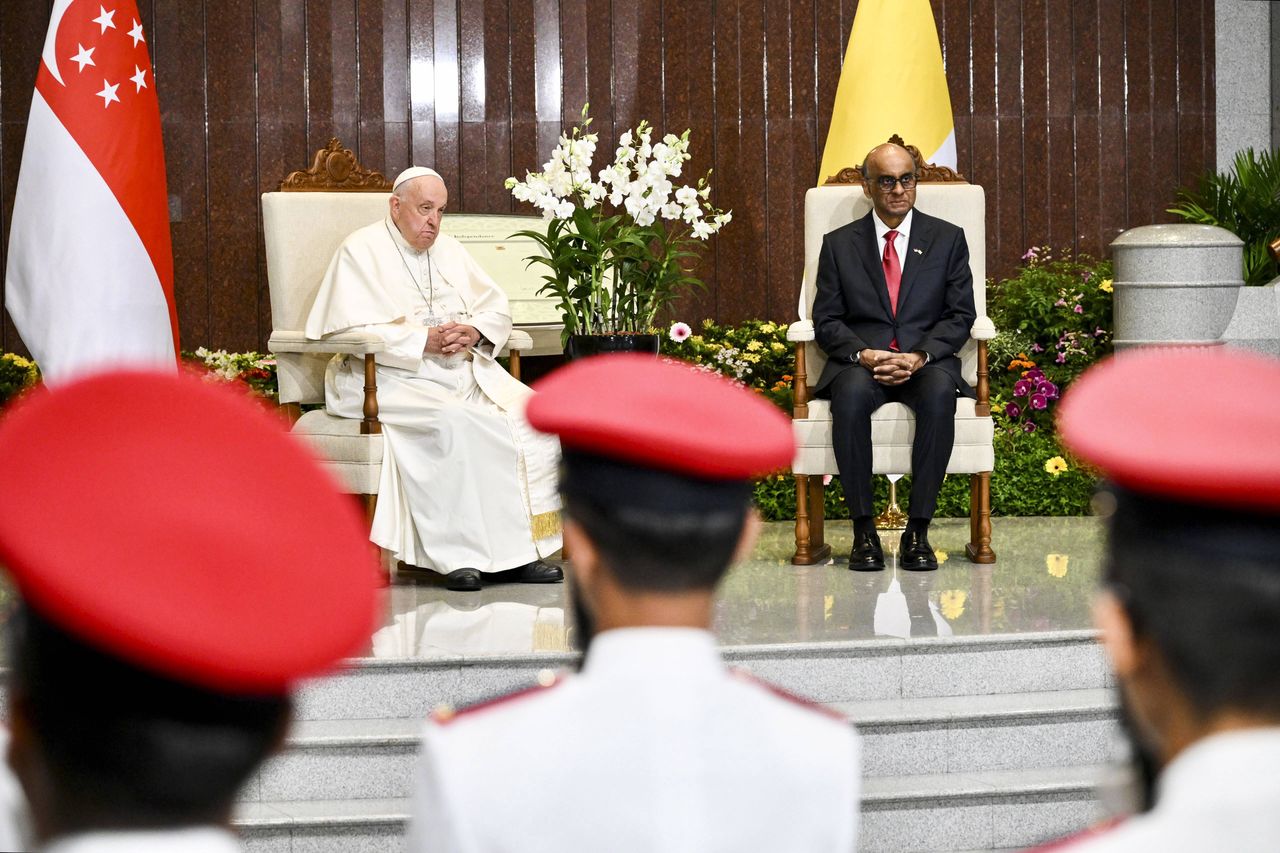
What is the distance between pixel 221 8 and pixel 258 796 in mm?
5666

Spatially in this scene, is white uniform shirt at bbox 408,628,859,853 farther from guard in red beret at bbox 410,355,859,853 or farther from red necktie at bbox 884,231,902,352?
red necktie at bbox 884,231,902,352

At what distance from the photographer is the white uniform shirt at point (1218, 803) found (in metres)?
0.93

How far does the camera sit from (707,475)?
127 cm

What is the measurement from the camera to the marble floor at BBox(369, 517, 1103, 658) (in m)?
4.41

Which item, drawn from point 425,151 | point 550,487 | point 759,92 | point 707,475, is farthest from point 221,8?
point 707,475

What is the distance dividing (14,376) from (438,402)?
3348 millimetres

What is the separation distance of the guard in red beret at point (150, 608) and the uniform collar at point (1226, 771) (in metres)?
0.52

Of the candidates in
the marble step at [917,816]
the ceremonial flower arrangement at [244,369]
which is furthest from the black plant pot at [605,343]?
the ceremonial flower arrangement at [244,369]

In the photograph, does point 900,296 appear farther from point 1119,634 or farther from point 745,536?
point 1119,634

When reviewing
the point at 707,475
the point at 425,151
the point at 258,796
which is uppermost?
the point at 425,151

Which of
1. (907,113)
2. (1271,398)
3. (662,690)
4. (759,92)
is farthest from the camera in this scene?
(759,92)

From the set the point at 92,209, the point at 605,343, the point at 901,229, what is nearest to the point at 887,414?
the point at 901,229

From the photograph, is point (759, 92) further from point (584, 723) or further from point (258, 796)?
point (584, 723)

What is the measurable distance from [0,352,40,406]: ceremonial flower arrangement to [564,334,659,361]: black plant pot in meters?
3.50
